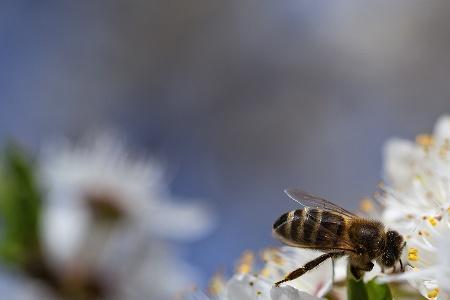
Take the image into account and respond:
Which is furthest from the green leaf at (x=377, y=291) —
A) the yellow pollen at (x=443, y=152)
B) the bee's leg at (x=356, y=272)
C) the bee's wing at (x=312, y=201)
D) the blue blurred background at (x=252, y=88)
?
the blue blurred background at (x=252, y=88)

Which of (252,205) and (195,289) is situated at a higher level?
(252,205)

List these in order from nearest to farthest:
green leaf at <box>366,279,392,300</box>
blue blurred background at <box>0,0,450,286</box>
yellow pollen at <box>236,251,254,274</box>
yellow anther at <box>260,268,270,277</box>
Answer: green leaf at <box>366,279,392,300</box>
yellow anther at <box>260,268,270,277</box>
yellow pollen at <box>236,251,254,274</box>
blue blurred background at <box>0,0,450,286</box>

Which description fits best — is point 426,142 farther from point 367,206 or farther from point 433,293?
point 433,293

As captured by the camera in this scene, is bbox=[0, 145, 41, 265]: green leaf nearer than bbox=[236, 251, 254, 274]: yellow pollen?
No

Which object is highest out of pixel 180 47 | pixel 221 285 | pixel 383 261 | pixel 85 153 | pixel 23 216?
pixel 180 47

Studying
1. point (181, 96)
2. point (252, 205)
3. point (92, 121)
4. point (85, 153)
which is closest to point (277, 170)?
point (252, 205)

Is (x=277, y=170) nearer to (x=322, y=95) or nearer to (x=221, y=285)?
(x=322, y=95)

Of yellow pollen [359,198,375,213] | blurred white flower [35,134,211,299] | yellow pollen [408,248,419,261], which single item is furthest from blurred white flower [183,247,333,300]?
blurred white flower [35,134,211,299]

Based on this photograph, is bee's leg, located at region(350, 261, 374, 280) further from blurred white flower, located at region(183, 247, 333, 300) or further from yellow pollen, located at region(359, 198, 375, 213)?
yellow pollen, located at region(359, 198, 375, 213)
